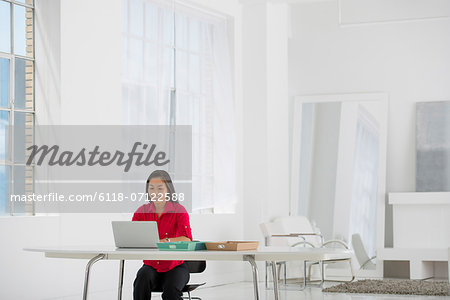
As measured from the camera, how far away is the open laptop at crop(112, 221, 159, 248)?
15.3 ft

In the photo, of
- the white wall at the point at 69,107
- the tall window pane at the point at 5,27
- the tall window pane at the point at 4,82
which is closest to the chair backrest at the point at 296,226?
the white wall at the point at 69,107

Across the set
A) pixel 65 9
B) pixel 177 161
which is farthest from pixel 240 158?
pixel 65 9

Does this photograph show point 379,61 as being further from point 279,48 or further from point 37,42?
point 37,42

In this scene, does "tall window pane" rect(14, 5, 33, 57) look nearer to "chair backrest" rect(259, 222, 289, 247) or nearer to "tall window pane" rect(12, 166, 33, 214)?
"tall window pane" rect(12, 166, 33, 214)

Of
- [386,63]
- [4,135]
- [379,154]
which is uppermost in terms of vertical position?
[386,63]

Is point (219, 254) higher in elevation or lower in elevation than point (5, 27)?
lower

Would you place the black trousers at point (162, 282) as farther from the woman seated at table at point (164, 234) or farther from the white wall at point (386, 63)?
the white wall at point (386, 63)

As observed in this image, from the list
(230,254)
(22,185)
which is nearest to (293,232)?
(22,185)

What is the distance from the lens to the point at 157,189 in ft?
17.5

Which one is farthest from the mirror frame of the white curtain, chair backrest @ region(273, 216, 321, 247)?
chair backrest @ region(273, 216, 321, 247)

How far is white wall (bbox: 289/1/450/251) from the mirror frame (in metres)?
0.13


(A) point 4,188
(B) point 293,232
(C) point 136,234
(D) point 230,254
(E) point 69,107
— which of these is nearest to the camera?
(D) point 230,254

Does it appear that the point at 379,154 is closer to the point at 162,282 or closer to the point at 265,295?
the point at 265,295

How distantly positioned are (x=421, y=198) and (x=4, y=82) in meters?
5.74
